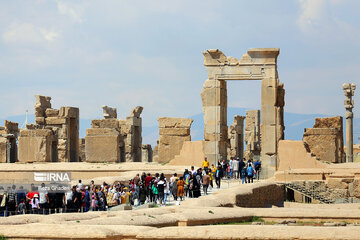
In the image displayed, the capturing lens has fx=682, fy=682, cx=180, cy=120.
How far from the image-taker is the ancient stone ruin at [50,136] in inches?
1420

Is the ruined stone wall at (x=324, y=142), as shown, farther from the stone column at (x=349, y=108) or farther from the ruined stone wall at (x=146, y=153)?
the ruined stone wall at (x=146, y=153)

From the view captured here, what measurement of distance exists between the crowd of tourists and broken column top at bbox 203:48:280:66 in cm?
556

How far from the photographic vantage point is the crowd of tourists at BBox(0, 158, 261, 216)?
59.9ft

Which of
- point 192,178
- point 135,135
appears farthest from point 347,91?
point 192,178

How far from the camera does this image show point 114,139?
3475cm

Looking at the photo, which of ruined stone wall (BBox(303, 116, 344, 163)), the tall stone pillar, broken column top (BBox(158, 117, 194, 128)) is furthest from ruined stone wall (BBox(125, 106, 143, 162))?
ruined stone wall (BBox(303, 116, 344, 163))

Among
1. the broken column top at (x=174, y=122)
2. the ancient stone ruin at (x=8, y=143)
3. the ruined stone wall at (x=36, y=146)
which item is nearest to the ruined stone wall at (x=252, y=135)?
the ancient stone ruin at (x=8, y=143)

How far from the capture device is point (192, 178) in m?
22.8

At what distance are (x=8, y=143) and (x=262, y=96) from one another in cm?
1846

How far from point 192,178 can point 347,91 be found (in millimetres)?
25514

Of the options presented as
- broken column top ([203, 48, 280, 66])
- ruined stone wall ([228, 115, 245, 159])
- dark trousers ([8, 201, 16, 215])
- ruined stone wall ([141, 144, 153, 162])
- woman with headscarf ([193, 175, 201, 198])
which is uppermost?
broken column top ([203, 48, 280, 66])

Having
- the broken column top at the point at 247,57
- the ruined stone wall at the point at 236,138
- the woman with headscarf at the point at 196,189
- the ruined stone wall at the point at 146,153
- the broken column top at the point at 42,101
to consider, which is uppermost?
the broken column top at the point at 247,57

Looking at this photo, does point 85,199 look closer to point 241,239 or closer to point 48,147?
point 241,239

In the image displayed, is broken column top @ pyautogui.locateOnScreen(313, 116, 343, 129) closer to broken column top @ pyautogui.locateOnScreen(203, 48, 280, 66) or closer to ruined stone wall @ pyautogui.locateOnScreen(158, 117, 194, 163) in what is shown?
ruined stone wall @ pyautogui.locateOnScreen(158, 117, 194, 163)
